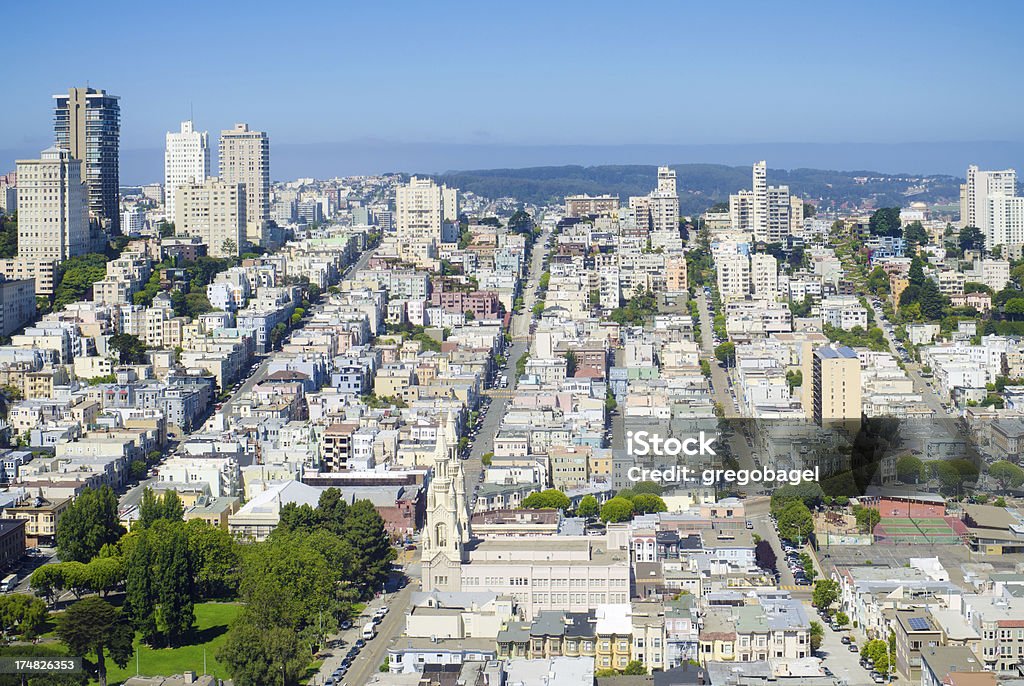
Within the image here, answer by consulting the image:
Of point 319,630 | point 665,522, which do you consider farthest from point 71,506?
point 665,522

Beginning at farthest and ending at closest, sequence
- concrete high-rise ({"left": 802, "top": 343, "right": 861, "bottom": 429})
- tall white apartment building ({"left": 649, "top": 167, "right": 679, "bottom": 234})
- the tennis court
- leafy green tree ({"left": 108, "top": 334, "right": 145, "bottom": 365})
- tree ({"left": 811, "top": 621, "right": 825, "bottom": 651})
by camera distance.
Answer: tall white apartment building ({"left": 649, "top": 167, "right": 679, "bottom": 234})
leafy green tree ({"left": 108, "top": 334, "right": 145, "bottom": 365})
concrete high-rise ({"left": 802, "top": 343, "right": 861, "bottom": 429})
the tennis court
tree ({"left": 811, "top": 621, "right": 825, "bottom": 651})

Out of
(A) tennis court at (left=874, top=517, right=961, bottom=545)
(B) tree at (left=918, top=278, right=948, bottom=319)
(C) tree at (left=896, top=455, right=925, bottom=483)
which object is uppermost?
(B) tree at (left=918, top=278, right=948, bottom=319)

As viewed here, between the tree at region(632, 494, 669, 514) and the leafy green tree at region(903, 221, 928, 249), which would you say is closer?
the tree at region(632, 494, 669, 514)

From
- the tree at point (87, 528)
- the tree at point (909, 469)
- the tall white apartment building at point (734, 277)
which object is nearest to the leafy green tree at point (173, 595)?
the tree at point (87, 528)

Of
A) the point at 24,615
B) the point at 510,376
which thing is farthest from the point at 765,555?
the point at 510,376

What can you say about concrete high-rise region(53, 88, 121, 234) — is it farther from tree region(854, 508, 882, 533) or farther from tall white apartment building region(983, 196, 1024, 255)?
tree region(854, 508, 882, 533)

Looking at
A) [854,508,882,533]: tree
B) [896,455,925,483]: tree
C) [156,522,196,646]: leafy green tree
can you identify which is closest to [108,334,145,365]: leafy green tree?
[156,522,196,646]: leafy green tree
